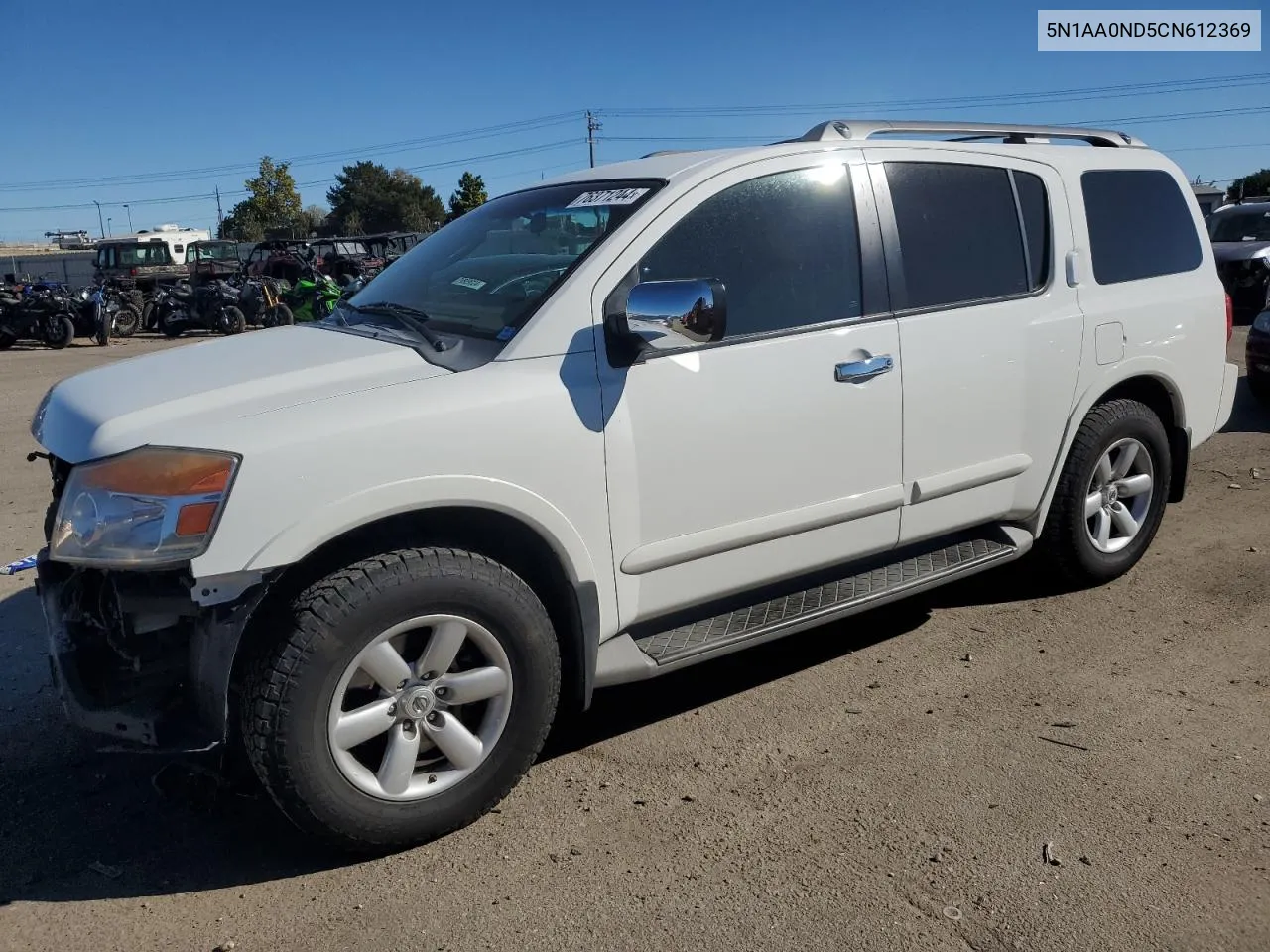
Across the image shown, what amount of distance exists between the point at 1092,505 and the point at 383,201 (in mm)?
78308

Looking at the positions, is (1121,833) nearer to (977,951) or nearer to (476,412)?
(977,951)

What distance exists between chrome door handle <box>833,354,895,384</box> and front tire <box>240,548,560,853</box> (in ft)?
4.22

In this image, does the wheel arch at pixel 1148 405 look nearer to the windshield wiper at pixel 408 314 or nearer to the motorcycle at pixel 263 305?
the windshield wiper at pixel 408 314

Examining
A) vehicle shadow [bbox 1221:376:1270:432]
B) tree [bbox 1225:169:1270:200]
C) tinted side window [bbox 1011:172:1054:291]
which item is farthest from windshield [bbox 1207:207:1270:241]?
tree [bbox 1225:169:1270:200]

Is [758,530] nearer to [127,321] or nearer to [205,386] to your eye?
[205,386]

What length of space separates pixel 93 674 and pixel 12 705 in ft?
4.25

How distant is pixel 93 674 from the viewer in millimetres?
2838

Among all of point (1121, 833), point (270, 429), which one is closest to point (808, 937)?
point (1121, 833)

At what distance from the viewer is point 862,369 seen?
356cm

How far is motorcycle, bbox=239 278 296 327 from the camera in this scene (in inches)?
784

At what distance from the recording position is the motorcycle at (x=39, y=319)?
18.5 metres

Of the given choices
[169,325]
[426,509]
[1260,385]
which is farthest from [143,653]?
[169,325]

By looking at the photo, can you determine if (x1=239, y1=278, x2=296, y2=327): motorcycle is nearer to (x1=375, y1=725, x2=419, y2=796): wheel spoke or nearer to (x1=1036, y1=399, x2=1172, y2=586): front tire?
(x1=1036, y1=399, x2=1172, y2=586): front tire

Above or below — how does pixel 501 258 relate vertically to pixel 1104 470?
above
